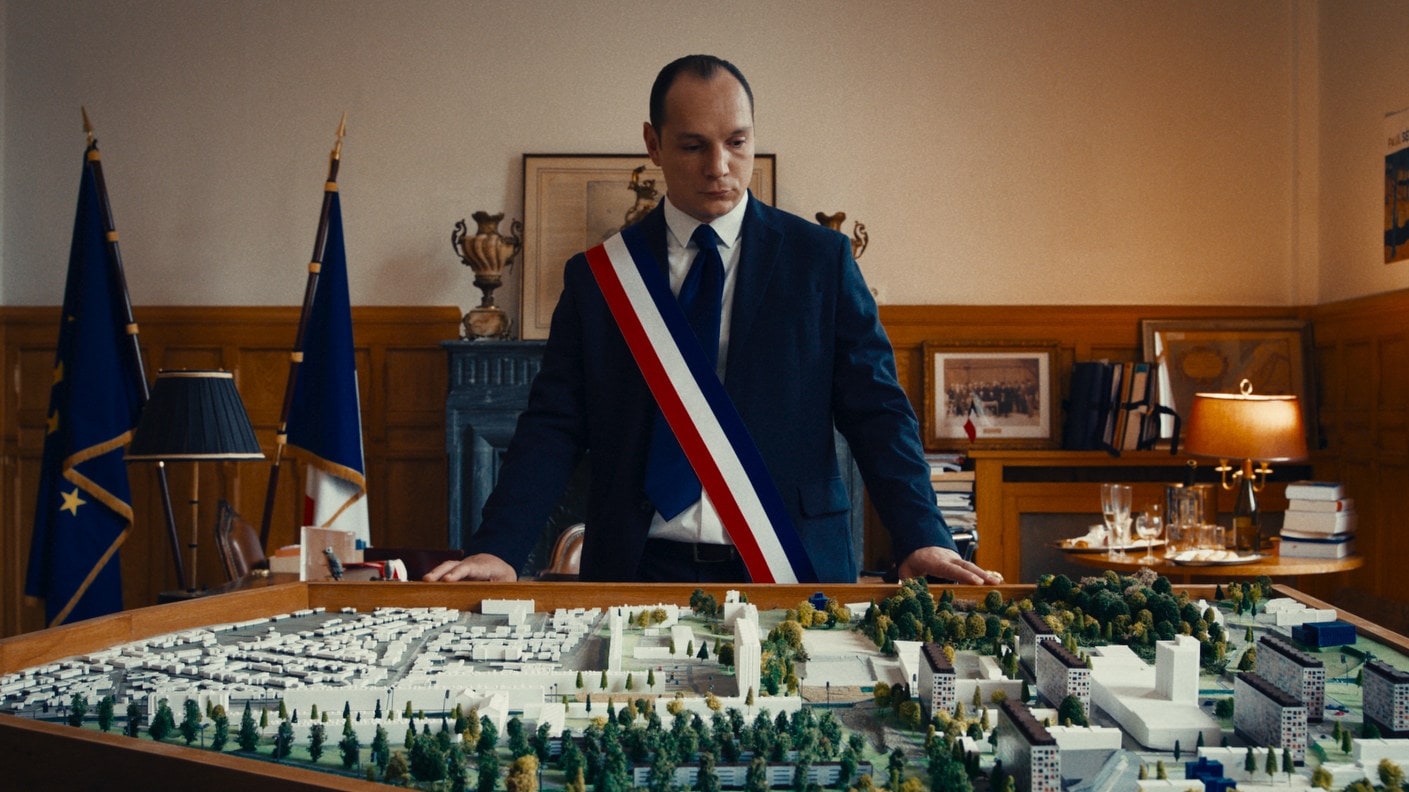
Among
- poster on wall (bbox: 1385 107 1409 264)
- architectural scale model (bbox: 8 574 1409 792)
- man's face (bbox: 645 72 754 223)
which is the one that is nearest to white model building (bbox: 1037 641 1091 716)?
architectural scale model (bbox: 8 574 1409 792)

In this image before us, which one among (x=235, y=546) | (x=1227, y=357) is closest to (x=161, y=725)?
(x=235, y=546)

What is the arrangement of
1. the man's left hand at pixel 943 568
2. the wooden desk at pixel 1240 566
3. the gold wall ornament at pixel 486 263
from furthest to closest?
the gold wall ornament at pixel 486 263 → the wooden desk at pixel 1240 566 → the man's left hand at pixel 943 568

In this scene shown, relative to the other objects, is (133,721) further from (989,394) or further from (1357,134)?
(1357,134)

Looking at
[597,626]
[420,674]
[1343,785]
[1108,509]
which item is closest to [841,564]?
[597,626]

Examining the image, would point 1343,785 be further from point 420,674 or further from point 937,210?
point 937,210

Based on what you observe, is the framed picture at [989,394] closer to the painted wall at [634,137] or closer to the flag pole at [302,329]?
the painted wall at [634,137]

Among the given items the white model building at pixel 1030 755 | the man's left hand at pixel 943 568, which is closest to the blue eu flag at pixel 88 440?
the man's left hand at pixel 943 568

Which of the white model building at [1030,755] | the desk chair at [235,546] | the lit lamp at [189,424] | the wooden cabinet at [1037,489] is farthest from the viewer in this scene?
the wooden cabinet at [1037,489]
